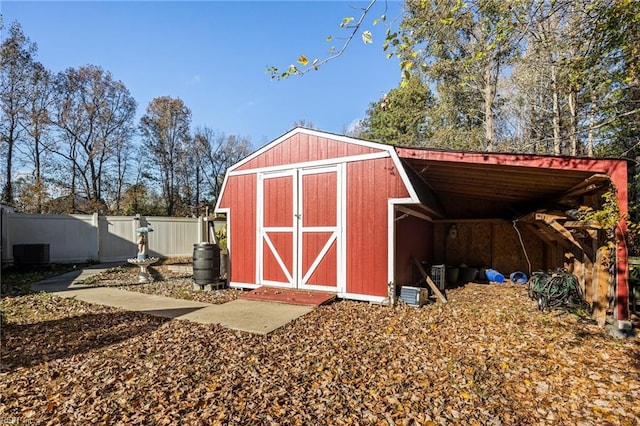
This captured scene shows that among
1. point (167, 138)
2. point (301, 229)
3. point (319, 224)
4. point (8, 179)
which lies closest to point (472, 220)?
point (319, 224)

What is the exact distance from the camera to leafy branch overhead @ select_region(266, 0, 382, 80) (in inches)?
115

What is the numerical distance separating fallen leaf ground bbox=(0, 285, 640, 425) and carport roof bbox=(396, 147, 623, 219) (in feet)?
7.29

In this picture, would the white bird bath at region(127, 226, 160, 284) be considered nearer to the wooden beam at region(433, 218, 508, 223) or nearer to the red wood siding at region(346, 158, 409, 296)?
the red wood siding at region(346, 158, 409, 296)

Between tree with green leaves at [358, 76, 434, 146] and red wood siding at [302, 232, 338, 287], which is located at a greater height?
tree with green leaves at [358, 76, 434, 146]

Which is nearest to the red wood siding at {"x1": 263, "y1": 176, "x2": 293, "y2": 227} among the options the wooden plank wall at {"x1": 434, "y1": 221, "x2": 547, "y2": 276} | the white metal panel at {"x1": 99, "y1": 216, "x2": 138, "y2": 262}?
the wooden plank wall at {"x1": 434, "y1": 221, "x2": 547, "y2": 276}

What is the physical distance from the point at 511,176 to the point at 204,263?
658 cm

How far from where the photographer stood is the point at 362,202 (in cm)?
601

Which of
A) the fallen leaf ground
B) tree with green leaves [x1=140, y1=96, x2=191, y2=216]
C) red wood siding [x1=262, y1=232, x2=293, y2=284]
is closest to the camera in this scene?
the fallen leaf ground

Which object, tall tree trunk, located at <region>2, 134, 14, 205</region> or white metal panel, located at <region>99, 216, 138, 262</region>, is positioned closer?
white metal panel, located at <region>99, 216, 138, 262</region>

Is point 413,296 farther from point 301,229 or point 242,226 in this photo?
point 242,226

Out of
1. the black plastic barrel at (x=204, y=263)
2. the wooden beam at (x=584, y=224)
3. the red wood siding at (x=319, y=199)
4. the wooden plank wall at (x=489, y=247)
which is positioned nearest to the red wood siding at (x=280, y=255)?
the red wood siding at (x=319, y=199)

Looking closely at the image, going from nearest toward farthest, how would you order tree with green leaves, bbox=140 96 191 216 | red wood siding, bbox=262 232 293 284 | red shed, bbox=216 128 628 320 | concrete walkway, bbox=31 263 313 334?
concrete walkway, bbox=31 263 313 334
red shed, bbox=216 128 628 320
red wood siding, bbox=262 232 293 284
tree with green leaves, bbox=140 96 191 216

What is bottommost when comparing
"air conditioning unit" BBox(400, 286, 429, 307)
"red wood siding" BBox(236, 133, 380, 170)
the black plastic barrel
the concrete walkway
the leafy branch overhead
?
the concrete walkway

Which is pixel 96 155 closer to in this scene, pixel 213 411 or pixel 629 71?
pixel 213 411
